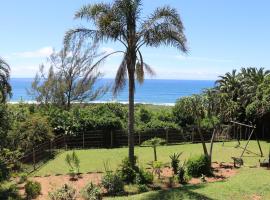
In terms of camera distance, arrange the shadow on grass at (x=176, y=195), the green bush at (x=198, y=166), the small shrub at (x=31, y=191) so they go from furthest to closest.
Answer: the green bush at (x=198, y=166) → the small shrub at (x=31, y=191) → the shadow on grass at (x=176, y=195)

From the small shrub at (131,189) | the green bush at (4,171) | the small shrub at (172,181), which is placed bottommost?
the small shrub at (131,189)

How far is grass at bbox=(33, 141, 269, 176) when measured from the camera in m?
20.9

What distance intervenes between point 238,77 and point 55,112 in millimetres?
16227

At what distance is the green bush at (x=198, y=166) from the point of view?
18500 mm

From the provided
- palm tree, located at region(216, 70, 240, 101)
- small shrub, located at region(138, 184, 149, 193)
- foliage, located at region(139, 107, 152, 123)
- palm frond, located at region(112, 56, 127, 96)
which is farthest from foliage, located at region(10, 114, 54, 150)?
palm tree, located at region(216, 70, 240, 101)

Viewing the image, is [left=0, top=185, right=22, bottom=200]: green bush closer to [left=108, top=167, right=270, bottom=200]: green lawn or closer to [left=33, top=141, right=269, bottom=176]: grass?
[left=108, top=167, right=270, bottom=200]: green lawn

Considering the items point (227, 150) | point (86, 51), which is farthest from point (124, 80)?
point (86, 51)

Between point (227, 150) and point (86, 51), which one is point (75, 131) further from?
point (86, 51)

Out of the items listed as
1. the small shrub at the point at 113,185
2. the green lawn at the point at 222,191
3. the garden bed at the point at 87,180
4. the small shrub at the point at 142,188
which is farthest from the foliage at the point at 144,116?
the small shrub at the point at 113,185

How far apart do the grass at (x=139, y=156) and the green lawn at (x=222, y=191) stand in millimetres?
5643

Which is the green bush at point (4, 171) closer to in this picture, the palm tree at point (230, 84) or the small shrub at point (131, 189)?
the small shrub at point (131, 189)

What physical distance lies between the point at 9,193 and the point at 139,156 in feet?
34.5

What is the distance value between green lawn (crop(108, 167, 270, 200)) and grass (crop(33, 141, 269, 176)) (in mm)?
5643

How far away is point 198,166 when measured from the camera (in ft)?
60.7
